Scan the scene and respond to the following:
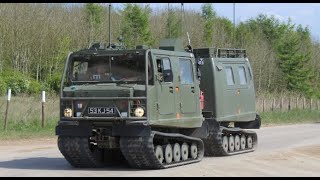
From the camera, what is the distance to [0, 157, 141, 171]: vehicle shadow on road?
561 inches

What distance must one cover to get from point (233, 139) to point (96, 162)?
17.7 feet

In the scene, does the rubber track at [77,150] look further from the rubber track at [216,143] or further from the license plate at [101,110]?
the rubber track at [216,143]

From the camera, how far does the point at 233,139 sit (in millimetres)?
18297

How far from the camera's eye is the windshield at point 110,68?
14.0 metres

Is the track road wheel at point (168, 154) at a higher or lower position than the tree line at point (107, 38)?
lower

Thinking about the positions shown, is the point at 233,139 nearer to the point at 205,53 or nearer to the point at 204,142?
the point at 204,142

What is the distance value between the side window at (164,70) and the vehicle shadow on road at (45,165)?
221 centimetres

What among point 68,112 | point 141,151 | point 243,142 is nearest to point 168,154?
point 141,151

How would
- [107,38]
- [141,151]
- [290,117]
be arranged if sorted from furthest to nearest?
[107,38] → [290,117] → [141,151]

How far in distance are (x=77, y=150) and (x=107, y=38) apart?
3008 centimetres

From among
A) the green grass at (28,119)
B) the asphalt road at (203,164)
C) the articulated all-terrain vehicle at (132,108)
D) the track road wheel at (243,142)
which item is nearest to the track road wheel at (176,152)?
the articulated all-terrain vehicle at (132,108)

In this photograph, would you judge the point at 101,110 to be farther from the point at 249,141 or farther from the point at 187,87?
the point at 249,141

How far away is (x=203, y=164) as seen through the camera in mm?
15117

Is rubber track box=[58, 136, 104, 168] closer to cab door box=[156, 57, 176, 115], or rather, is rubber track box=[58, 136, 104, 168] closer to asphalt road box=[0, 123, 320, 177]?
asphalt road box=[0, 123, 320, 177]
